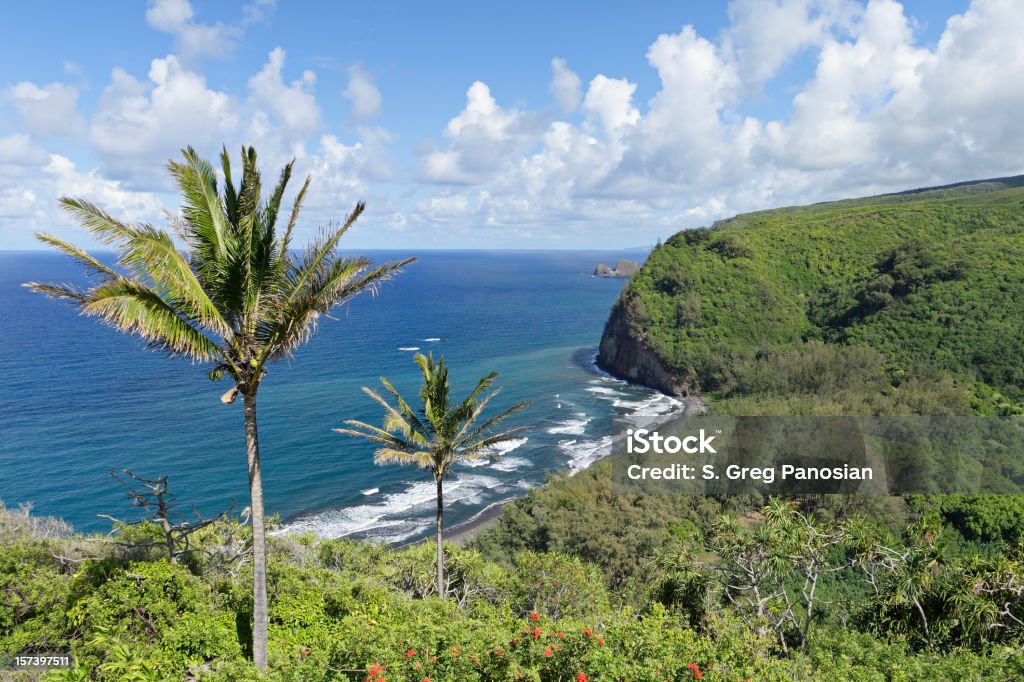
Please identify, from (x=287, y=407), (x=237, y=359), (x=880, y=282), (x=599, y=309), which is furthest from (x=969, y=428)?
(x=599, y=309)

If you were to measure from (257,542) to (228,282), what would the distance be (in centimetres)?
399

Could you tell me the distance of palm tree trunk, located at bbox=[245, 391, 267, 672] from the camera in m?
8.31

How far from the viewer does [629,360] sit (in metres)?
74.0

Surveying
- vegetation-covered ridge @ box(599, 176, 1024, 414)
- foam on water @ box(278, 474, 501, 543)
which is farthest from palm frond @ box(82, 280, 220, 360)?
vegetation-covered ridge @ box(599, 176, 1024, 414)

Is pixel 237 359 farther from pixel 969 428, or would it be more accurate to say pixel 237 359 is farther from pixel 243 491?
pixel 969 428

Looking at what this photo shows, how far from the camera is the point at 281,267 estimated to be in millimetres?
8484

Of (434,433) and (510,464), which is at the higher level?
(434,433)

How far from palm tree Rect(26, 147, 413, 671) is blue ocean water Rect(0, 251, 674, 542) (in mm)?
13545

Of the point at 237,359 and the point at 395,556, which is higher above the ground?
the point at 237,359

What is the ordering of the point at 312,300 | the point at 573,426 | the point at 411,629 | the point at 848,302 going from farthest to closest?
the point at 848,302, the point at 573,426, the point at 411,629, the point at 312,300

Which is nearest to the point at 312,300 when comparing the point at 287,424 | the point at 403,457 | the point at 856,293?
the point at 403,457

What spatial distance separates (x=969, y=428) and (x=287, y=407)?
57179mm

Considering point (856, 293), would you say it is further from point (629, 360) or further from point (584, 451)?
point (584, 451)

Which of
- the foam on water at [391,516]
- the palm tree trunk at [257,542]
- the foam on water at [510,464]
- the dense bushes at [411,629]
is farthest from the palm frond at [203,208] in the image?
the foam on water at [510,464]
